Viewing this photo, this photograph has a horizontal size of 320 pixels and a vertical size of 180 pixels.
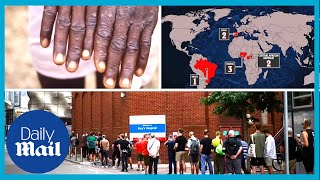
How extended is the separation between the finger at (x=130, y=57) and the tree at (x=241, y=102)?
164 cm

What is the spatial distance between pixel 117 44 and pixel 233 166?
3.64 meters

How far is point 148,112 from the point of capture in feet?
41.6

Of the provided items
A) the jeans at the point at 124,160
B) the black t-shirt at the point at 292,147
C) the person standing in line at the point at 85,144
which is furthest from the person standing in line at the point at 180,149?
the black t-shirt at the point at 292,147

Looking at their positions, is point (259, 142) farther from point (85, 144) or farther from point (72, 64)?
point (72, 64)

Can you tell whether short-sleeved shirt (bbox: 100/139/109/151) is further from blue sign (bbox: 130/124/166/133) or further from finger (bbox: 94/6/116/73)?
finger (bbox: 94/6/116/73)

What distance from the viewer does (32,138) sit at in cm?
1259

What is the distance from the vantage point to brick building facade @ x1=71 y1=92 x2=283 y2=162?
12.6 m

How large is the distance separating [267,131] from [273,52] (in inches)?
67.7

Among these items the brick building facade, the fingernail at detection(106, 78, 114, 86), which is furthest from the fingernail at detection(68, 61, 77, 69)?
the fingernail at detection(106, 78, 114, 86)

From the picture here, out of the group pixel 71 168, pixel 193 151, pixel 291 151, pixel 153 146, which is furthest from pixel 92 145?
pixel 291 151

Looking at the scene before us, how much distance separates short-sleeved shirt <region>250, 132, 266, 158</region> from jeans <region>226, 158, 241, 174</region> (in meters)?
0.47

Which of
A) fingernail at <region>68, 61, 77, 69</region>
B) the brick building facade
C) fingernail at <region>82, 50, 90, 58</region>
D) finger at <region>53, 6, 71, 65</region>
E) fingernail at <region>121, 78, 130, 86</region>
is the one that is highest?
finger at <region>53, 6, 71, 65</region>

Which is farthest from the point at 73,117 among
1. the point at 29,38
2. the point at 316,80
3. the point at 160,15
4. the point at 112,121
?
the point at 316,80

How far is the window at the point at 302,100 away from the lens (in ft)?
41.7
